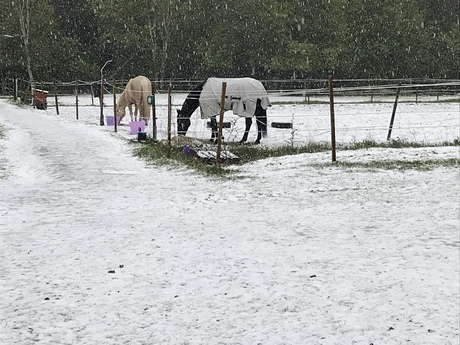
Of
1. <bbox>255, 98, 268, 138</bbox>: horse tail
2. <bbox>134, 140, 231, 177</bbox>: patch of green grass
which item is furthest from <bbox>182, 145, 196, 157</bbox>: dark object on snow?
<bbox>255, 98, 268, 138</bbox>: horse tail

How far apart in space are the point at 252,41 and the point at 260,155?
29332 millimetres

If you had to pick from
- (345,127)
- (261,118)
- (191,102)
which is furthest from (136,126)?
(345,127)

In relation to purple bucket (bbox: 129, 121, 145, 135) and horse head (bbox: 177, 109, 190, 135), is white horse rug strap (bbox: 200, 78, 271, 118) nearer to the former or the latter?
horse head (bbox: 177, 109, 190, 135)

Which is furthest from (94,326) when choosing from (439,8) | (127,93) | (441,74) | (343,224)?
(439,8)

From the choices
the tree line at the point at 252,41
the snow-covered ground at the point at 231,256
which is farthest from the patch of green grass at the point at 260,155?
the tree line at the point at 252,41

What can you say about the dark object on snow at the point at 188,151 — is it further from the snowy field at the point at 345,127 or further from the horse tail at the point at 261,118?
the horse tail at the point at 261,118

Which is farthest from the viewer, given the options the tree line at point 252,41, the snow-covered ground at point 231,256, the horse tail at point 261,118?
the tree line at point 252,41

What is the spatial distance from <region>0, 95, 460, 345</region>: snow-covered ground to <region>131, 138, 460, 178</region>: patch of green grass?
0.41 meters

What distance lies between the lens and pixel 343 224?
5.42 metres

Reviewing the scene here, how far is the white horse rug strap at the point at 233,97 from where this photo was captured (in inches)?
465

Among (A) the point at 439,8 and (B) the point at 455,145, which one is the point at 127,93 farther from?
(A) the point at 439,8

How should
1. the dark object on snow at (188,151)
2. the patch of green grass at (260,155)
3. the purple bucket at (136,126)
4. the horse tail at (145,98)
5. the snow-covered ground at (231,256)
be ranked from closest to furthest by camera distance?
1. the snow-covered ground at (231,256)
2. the patch of green grass at (260,155)
3. the dark object on snow at (188,151)
4. the purple bucket at (136,126)
5. the horse tail at (145,98)

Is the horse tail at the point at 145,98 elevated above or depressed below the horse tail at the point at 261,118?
above

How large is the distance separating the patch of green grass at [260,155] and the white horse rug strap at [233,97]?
3.11ft
